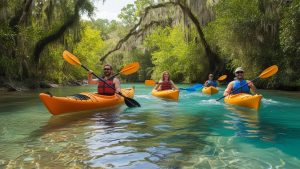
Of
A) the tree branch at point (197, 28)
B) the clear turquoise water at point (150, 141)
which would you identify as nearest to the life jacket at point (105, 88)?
the clear turquoise water at point (150, 141)

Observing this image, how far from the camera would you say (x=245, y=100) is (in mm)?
8625

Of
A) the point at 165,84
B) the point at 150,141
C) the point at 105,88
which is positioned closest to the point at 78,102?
the point at 105,88

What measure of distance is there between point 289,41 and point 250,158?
1171 cm

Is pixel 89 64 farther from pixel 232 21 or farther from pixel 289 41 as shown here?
pixel 289 41

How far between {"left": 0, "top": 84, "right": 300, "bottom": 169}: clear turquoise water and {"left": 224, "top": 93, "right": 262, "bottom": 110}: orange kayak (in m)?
0.78

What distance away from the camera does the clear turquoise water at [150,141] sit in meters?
3.68

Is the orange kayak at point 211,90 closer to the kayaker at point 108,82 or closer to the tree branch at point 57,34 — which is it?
the kayaker at point 108,82

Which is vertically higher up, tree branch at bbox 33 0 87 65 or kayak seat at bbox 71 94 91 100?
tree branch at bbox 33 0 87 65

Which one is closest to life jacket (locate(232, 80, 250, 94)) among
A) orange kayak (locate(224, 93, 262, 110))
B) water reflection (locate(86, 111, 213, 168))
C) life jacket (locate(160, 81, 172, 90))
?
orange kayak (locate(224, 93, 262, 110))

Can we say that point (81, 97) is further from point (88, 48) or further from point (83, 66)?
point (88, 48)

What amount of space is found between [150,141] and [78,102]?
132 inches

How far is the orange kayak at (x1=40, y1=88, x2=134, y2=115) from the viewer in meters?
7.11

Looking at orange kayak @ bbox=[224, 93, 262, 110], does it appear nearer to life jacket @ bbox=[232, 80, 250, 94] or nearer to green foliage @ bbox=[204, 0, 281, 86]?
life jacket @ bbox=[232, 80, 250, 94]

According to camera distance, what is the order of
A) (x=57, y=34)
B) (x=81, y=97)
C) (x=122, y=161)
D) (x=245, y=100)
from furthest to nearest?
(x=57, y=34)
(x=245, y=100)
(x=81, y=97)
(x=122, y=161)
